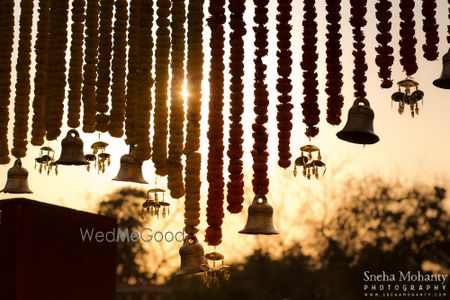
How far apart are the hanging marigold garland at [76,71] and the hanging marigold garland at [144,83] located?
21.1 inches

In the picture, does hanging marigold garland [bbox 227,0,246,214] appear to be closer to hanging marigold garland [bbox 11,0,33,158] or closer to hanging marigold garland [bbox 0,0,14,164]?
hanging marigold garland [bbox 11,0,33,158]

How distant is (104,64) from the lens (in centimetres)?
588

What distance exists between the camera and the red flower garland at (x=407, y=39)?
17.1 ft

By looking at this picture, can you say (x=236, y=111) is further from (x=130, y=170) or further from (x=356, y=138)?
(x=130, y=170)

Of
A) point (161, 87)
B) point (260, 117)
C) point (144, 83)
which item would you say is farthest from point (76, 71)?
point (260, 117)

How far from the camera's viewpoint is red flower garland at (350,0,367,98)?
5230 mm

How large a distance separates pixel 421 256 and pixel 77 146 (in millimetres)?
22178

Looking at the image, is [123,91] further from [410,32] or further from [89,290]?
[410,32]

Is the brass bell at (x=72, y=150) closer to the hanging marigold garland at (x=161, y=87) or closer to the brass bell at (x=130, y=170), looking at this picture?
the brass bell at (x=130, y=170)

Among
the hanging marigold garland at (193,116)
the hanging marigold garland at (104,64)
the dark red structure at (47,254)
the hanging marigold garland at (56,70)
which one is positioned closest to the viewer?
the dark red structure at (47,254)

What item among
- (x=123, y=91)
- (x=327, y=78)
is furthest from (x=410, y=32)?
(x=123, y=91)

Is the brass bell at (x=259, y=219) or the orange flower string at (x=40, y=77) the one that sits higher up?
the orange flower string at (x=40, y=77)

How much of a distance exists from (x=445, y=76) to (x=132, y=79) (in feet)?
7.57

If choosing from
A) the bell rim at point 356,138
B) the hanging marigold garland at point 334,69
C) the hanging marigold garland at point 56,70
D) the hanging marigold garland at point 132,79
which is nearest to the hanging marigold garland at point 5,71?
the hanging marigold garland at point 56,70
